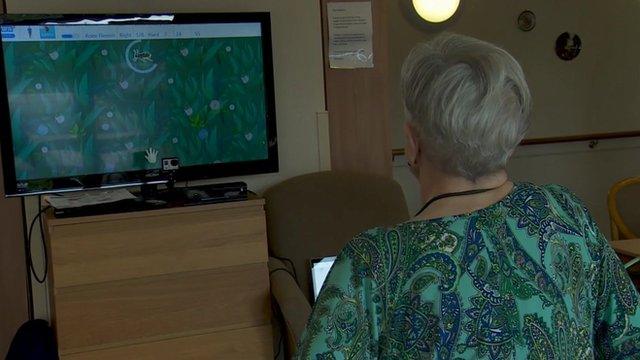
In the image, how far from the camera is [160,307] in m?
2.48

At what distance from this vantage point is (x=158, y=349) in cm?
249

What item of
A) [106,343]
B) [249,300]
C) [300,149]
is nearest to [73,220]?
[106,343]

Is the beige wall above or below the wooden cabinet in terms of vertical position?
above

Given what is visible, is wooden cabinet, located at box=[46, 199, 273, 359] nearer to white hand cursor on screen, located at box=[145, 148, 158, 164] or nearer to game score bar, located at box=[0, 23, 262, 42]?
white hand cursor on screen, located at box=[145, 148, 158, 164]

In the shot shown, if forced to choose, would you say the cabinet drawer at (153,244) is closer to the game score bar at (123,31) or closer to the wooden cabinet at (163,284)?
the wooden cabinet at (163,284)

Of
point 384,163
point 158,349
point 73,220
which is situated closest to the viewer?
point 73,220

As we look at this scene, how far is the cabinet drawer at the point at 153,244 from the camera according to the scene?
234 centimetres

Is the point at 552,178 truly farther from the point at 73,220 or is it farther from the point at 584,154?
the point at 73,220

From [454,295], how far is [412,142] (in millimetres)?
254

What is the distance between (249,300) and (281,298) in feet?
0.55

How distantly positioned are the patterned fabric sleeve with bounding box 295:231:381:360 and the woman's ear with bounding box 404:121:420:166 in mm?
194

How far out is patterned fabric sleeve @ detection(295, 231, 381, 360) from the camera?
115cm

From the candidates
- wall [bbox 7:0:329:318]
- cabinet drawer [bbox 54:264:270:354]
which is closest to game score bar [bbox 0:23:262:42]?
wall [bbox 7:0:329:318]

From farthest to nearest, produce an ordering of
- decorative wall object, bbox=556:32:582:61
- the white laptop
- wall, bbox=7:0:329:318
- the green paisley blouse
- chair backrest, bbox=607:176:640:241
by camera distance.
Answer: decorative wall object, bbox=556:32:582:61
chair backrest, bbox=607:176:640:241
wall, bbox=7:0:329:318
the white laptop
the green paisley blouse
